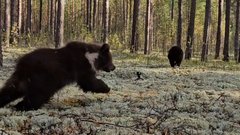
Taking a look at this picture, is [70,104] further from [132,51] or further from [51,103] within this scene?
[132,51]

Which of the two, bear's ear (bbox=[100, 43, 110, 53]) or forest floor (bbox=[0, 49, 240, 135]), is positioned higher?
bear's ear (bbox=[100, 43, 110, 53])

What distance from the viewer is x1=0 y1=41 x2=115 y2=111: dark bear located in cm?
856

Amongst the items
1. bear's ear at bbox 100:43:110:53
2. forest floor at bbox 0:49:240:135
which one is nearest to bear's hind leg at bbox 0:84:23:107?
forest floor at bbox 0:49:240:135

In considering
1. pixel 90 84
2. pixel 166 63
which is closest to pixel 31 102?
pixel 90 84

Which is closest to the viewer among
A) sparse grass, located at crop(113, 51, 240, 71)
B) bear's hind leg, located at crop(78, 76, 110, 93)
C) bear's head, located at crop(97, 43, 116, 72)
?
bear's hind leg, located at crop(78, 76, 110, 93)

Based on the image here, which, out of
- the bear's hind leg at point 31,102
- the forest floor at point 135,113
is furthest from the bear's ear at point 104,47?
the bear's hind leg at point 31,102

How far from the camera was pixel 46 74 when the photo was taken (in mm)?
8656

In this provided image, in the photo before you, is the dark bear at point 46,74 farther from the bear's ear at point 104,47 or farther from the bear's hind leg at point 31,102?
the bear's ear at point 104,47

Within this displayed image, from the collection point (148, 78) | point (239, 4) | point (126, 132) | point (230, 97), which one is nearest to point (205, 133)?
point (126, 132)

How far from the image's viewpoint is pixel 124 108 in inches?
382

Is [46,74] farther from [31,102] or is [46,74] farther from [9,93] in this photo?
[9,93]

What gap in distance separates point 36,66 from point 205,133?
12.0 feet

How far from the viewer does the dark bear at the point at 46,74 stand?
8562mm

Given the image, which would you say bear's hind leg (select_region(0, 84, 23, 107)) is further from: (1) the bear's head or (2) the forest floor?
(1) the bear's head
